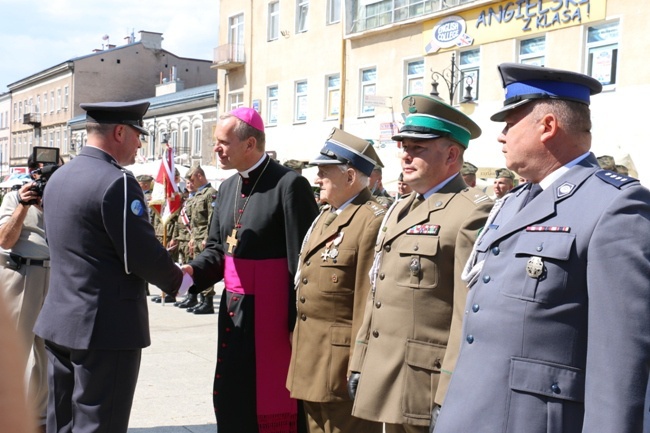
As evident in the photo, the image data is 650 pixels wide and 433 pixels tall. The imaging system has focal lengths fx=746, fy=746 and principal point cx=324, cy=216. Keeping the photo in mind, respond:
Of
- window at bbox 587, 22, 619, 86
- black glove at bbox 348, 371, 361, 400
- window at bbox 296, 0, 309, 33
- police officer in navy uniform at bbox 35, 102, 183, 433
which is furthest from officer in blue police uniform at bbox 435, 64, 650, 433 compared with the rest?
window at bbox 296, 0, 309, 33

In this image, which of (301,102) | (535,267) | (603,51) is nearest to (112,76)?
(301,102)

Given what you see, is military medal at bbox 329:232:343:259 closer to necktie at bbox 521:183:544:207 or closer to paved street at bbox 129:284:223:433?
necktie at bbox 521:183:544:207

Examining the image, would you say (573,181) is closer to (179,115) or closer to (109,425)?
(109,425)

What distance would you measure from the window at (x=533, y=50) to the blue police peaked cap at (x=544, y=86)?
15988 millimetres

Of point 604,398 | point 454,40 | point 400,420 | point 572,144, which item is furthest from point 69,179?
point 454,40

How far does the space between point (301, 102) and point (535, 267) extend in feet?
81.7

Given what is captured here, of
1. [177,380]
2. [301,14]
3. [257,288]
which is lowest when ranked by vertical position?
[177,380]

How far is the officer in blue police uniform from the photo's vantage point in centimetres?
210

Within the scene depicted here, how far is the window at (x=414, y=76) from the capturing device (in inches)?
843

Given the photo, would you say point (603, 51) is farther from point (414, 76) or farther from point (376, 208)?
point (376, 208)

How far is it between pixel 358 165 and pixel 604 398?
85.8 inches

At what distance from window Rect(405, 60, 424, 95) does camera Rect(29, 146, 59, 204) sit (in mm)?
16735

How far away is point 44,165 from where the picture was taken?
5234 mm

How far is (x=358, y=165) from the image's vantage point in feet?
13.3
